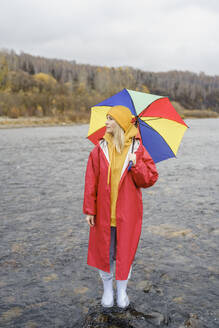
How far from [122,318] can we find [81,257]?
5.48 feet

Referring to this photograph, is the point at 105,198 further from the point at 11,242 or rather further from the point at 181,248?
the point at 11,242

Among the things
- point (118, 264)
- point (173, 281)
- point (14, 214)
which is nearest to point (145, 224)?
point (173, 281)

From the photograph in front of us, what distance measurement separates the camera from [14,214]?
6910 mm

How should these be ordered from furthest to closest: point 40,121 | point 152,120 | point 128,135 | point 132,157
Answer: point 40,121, point 152,120, point 128,135, point 132,157

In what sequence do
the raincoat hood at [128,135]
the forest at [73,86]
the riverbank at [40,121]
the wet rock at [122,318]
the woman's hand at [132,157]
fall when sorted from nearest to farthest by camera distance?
the woman's hand at [132,157] < the raincoat hood at [128,135] < the wet rock at [122,318] < the riverbank at [40,121] < the forest at [73,86]

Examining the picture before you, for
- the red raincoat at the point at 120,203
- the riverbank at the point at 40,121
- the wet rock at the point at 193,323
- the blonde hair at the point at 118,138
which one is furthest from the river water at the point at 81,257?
the riverbank at the point at 40,121

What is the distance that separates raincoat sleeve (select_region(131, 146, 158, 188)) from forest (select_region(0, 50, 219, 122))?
179 ft

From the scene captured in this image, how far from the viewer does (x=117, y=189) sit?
2.96 metres

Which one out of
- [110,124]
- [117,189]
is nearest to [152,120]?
[110,124]

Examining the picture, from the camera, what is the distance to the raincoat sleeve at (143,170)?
9.40 feet

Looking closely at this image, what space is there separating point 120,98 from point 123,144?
2.15 ft

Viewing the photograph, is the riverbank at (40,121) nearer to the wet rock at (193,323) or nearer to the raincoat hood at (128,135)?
the raincoat hood at (128,135)

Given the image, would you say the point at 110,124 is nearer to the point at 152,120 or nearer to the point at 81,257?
the point at 152,120

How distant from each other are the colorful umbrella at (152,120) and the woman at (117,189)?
325 mm
